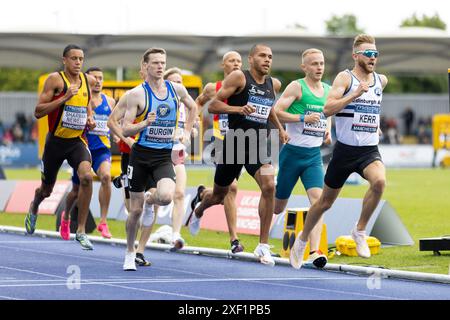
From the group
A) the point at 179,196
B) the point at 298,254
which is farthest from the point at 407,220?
the point at 298,254

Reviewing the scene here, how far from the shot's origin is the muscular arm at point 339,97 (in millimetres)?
12070

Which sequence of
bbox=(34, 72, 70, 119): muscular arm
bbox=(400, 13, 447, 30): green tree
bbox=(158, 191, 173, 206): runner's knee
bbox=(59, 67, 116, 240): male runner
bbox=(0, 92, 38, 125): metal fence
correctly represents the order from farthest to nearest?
bbox=(400, 13, 447, 30): green tree < bbox=(0, 92, 38, 125): metal fence < bbox=(59, 67, 116, 240): male runner < bbox=(34, 72, 70, 119): muscular arm < bbox=(158, 191, 173, 206): runner's knee

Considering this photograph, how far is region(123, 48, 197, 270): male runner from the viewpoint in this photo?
1279cm

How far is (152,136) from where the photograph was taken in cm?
1286

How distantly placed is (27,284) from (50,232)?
654 cm

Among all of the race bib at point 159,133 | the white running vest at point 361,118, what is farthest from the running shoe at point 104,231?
the white running vest at point 361,118

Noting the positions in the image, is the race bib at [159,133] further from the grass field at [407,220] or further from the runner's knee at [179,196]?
the grass field at [407,220]

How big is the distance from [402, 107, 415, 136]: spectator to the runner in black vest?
1832 inches

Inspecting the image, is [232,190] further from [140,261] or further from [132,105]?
[132,105]

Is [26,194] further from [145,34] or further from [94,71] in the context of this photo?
[145,34]

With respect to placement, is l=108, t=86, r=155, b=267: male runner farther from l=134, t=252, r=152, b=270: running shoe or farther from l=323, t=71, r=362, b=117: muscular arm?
l=323, t=71, r=362, b=117: muscular arm

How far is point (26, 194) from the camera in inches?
925

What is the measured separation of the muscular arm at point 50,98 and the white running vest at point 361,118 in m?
3.70

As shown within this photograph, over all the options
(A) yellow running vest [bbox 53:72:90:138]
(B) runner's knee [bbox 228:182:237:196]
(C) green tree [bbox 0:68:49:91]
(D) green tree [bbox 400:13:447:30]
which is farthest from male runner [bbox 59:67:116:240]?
(D) green tree [bbox 400:13:447:30]
